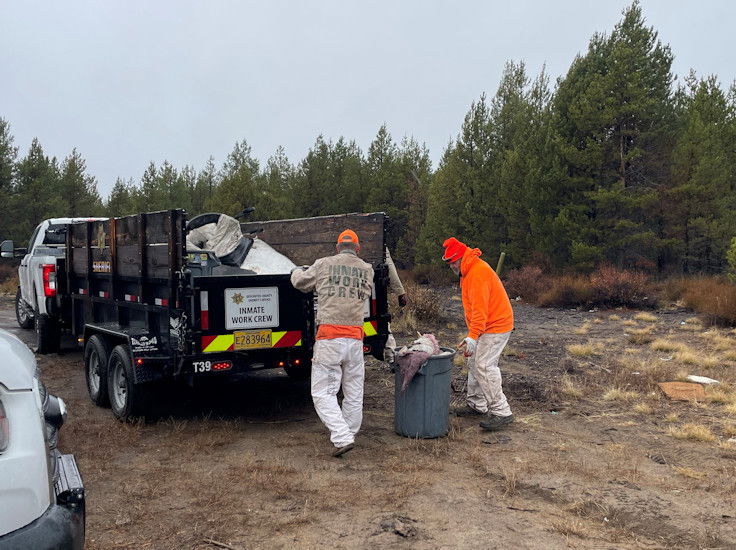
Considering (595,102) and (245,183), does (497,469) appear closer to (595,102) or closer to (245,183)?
→ (595,102)

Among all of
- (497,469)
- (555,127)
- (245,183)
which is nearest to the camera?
(497,469)

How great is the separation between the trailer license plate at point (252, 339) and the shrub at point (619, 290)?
15896 mm

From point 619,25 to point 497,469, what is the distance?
23344mm

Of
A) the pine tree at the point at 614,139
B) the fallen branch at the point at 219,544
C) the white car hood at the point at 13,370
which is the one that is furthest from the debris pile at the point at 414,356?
the pine tree at the point at 614,139

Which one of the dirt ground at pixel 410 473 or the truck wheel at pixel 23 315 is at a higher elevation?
the truck wheel at pixel 23 315

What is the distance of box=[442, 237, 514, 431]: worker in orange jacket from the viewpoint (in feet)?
21.5

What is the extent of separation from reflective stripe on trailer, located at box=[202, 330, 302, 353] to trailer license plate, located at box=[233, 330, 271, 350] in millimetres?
39

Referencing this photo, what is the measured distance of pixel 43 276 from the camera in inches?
368

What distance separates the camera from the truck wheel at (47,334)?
9.98 m

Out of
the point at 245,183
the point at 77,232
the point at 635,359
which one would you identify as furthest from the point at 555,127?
the point at 77,232

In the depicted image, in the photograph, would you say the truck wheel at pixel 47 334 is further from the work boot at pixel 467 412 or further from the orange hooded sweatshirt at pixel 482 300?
the orange hooded sweatshirt at pixel 482 300

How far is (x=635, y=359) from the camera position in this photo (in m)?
10.8

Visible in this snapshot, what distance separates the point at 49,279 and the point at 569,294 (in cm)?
1547

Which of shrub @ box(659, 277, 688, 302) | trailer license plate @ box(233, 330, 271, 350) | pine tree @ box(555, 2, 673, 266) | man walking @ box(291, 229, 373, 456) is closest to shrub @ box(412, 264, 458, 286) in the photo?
pine tree @ box(555, 2, 673, 266)
